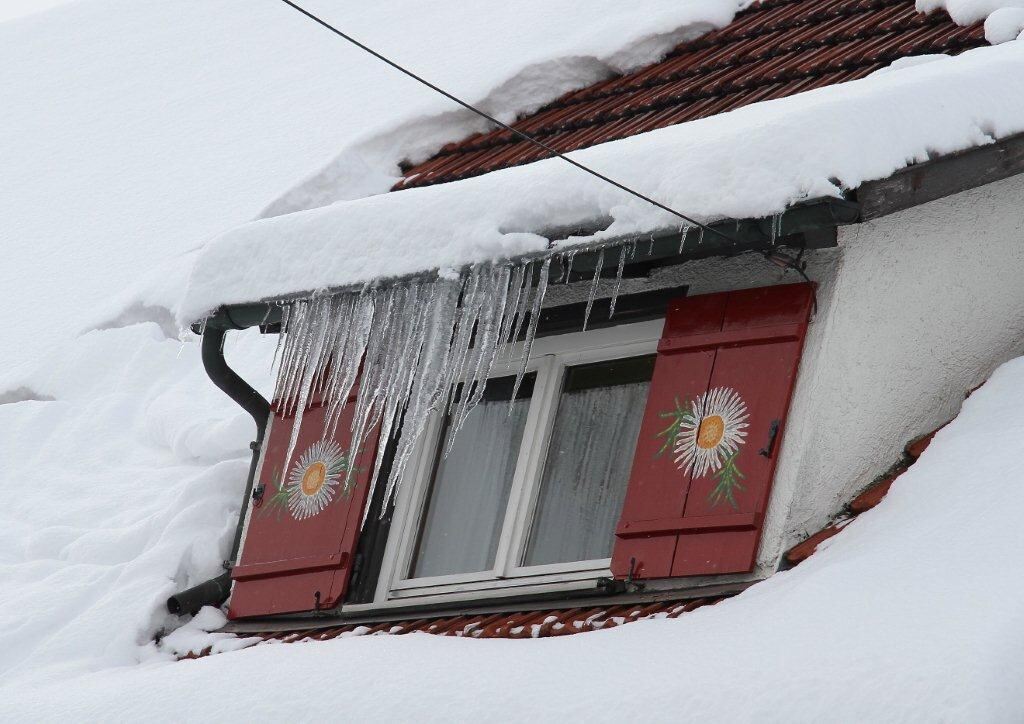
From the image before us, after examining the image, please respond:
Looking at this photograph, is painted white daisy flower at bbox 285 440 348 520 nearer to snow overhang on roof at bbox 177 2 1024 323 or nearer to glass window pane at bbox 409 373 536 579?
glass window pane at bbox 409 373 536 579

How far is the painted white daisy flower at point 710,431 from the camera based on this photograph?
4406mm

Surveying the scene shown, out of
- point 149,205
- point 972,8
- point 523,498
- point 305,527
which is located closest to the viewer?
point 523,498

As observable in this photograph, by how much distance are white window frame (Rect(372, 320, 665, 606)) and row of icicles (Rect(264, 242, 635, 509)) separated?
0.23ft

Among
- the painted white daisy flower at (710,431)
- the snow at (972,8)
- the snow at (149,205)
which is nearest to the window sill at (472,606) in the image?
the painted white daisy flower at (710,431)

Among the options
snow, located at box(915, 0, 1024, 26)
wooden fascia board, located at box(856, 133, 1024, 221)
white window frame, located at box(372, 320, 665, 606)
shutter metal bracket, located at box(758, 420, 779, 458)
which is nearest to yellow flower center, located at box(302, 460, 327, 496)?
white window frame, located at box(372, 320, 665, 606)

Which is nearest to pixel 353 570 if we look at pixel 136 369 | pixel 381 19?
pixel 136 369

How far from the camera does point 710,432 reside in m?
4.45

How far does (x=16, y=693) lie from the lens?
5.07 metres

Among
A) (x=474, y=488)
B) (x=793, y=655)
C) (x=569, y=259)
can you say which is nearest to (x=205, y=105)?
(x=474, y=488)

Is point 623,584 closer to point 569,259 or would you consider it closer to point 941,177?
point 569,259

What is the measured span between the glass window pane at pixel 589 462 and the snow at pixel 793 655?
1.87 ft

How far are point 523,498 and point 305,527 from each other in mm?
811

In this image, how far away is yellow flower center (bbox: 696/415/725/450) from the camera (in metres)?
4.43

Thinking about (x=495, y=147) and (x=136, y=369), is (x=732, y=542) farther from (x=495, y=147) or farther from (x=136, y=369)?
(x=136, y=369)
